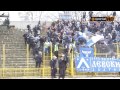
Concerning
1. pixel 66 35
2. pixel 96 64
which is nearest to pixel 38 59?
pixel 66 35

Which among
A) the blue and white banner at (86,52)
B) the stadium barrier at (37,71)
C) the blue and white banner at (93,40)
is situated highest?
the blue and white banner at (93,40)

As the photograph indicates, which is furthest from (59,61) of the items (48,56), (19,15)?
(19,15)

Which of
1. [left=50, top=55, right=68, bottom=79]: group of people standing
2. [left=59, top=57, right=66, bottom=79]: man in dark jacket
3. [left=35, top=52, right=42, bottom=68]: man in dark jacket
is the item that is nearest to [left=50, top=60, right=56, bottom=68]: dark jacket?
[left=50, top=55, right=68, bottom=79]: group of people standing

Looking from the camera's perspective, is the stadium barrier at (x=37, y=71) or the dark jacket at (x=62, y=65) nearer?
the stadium barrier at (x=37, y=71)

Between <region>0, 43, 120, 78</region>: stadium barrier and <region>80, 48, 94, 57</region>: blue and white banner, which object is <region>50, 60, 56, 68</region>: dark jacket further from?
<region>80, 48, 94, 57</region>: blue and white banner

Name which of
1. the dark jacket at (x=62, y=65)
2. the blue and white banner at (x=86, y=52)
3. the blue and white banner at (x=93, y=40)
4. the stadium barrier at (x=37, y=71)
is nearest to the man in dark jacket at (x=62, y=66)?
the dark jacket at (x=62, y=65)

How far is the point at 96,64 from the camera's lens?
17.1 metres

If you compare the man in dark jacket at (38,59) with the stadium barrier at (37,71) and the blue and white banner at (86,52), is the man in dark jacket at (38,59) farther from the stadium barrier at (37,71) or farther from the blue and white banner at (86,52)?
the blue and white banner at (86,52)

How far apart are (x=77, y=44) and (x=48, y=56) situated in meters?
0.79

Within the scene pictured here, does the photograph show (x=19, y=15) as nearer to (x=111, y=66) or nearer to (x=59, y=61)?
(x=59, y=61)

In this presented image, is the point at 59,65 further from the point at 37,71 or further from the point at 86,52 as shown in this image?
the point at 86,52

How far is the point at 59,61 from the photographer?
1719cm

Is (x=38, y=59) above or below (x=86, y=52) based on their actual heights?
below

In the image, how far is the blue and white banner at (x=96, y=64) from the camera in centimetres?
1708
